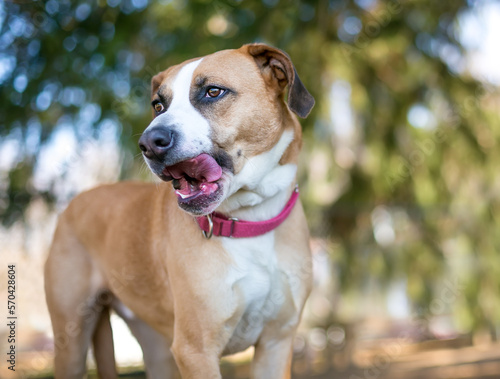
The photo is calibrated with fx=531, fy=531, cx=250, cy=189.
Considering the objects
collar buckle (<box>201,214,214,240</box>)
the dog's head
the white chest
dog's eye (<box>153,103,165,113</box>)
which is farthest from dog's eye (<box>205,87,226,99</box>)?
the white chest

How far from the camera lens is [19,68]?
4.70 meters

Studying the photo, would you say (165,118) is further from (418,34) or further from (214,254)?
(418,34)

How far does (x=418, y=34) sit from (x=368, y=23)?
0.55 metres

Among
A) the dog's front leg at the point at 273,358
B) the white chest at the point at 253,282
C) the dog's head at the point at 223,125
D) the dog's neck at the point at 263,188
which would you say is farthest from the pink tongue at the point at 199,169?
the dog's front leg at the point at 273,358

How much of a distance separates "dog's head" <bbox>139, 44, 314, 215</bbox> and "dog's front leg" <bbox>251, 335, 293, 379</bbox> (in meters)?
0.77

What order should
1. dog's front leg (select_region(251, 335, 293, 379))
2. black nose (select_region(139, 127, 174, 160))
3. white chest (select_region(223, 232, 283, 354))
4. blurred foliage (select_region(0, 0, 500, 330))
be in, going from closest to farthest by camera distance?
black nose (select_region(139, 127, 174, 160)) < white chest (select_region(223, 232, 283, 354)) < dog's front leg (select_region(251, 335, 293, 379)) < blurred foliage (select_region(0, 0, 500, 330))

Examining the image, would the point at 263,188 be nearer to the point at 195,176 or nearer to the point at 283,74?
the point at 195,176

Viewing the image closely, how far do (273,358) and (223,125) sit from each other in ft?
3.77

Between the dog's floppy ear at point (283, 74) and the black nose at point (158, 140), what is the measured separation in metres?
0.61

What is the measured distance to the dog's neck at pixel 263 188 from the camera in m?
2.29

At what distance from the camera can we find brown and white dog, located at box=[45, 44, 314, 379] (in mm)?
2068

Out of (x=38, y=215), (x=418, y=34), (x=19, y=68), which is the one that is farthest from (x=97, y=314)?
(x=418, y=34)

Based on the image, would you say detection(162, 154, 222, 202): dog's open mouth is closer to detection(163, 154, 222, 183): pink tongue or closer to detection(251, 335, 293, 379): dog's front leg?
detection(163, 154, 222, 183): pink tongue

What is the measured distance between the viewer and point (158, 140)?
192 centimetres
